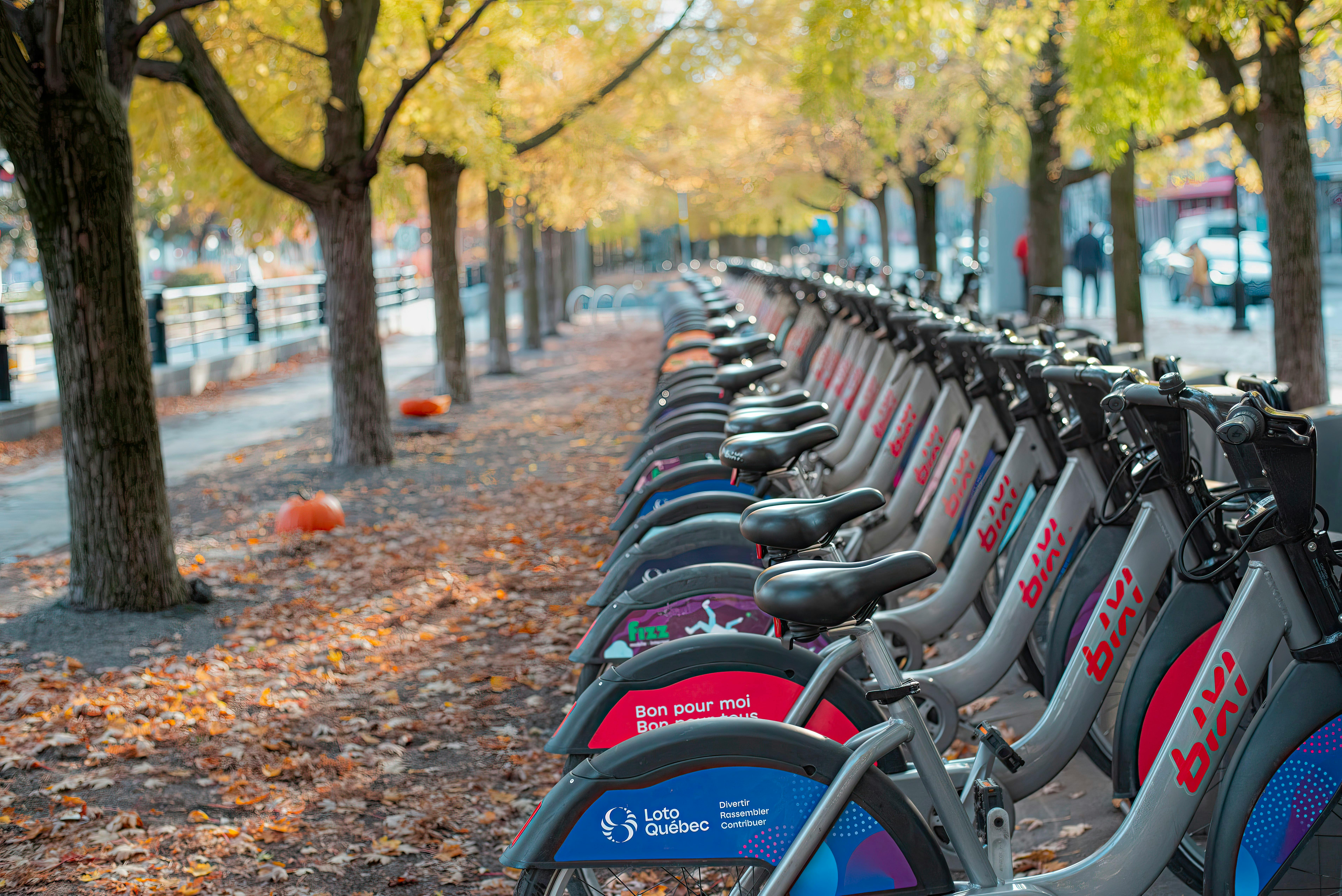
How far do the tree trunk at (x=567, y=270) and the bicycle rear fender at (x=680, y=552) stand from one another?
73.1 feet

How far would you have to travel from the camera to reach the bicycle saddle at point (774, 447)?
3371 millimetres

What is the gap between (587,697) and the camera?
9.19 feet

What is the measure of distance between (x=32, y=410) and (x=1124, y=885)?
507 inches

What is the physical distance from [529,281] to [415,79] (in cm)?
1187

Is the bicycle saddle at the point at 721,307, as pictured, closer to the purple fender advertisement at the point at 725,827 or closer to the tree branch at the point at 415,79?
the tree branch at the point at 415,79

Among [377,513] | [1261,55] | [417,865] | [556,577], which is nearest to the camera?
[417,865]

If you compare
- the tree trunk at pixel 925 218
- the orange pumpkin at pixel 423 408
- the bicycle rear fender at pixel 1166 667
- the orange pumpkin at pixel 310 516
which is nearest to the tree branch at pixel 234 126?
the orange pumpkin at pixel 310 516

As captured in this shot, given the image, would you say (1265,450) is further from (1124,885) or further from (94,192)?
(94,192)

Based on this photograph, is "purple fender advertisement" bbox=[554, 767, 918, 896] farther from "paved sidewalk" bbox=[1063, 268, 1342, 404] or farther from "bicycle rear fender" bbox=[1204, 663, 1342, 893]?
"paved sidewalk" bbox=[1063, 268, 1342, 404]

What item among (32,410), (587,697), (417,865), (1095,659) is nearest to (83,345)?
(417,865)

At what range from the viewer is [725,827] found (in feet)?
7.17

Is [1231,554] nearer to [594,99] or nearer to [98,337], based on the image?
[98,337]

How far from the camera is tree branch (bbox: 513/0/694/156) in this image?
13203mm

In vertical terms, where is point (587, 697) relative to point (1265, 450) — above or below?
below
